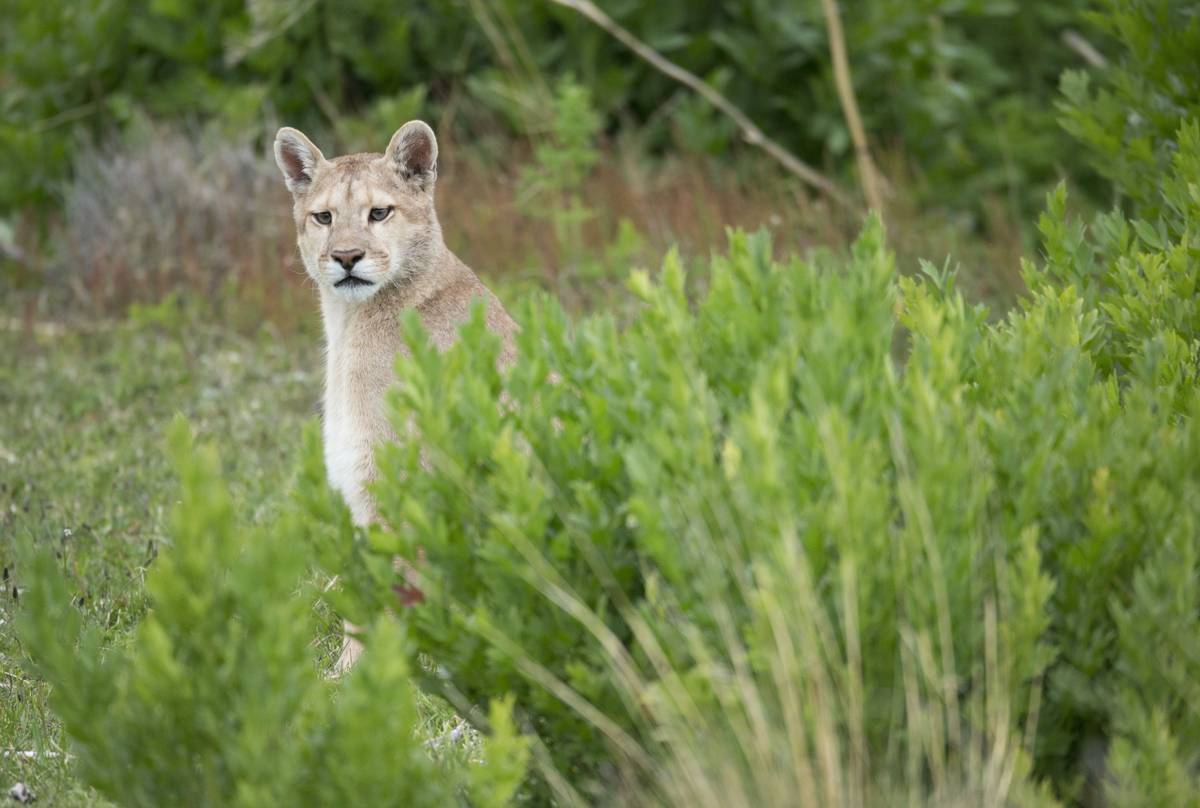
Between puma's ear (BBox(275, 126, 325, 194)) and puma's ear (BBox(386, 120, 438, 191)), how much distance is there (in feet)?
1.24

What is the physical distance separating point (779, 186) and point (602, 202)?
1.31 m

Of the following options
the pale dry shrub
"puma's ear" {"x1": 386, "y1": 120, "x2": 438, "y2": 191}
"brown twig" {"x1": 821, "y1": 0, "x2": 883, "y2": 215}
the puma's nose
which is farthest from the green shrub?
"brown twig" {"x1": 821, "y1": 0, "x2": 883, "y2": 215}

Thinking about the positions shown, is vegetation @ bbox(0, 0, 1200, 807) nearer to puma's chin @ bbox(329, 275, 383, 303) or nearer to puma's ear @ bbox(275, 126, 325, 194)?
puma's chin @ bbox(329, 275, 383, 303)

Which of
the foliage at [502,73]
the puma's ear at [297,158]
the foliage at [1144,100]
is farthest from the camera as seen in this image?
the foliage at [502,73]

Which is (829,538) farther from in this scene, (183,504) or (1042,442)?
(183,504)

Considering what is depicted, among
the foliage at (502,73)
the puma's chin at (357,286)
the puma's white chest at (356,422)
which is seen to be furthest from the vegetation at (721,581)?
the foliage at (502,73)

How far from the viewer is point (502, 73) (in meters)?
11.8

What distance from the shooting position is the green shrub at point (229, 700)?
137 inches

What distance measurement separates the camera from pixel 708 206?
35.7 ft

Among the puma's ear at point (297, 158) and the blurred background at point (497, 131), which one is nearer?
the puma's ear at point (297, 158)

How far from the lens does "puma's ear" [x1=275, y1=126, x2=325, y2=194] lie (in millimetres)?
6938

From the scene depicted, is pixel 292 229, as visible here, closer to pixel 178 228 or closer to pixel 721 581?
pixel 178 228

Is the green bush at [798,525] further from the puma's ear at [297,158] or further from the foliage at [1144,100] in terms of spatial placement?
the puma's ear at [297,158]

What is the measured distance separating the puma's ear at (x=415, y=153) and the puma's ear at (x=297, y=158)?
14.9 inches
